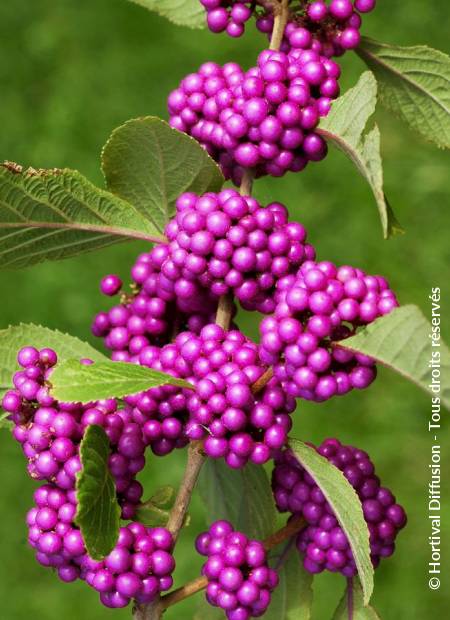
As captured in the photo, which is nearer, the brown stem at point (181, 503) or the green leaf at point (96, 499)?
the green leaf at point (96, 499)

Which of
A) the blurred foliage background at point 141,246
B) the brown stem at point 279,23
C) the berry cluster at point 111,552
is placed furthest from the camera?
the blurred foliage background at point 141,246

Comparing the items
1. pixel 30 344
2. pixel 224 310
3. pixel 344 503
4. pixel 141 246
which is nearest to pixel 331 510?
pixel 344 503

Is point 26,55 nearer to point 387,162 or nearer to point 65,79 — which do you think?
point 65,79

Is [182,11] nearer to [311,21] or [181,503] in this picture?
[311,21]

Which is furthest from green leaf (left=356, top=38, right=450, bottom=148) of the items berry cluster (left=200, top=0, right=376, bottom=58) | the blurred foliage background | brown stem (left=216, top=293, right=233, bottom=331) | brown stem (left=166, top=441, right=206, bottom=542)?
the blurred foliage background

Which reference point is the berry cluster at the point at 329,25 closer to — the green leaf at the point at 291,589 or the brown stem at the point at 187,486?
the brown stem at the point at 187,486

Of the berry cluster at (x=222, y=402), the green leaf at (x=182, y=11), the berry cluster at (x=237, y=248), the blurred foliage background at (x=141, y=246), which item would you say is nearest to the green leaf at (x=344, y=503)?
the berry cluster at (x=222, y=402)

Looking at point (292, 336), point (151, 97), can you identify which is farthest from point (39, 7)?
point (292, 336)

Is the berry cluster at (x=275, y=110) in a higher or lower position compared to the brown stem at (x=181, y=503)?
higher
